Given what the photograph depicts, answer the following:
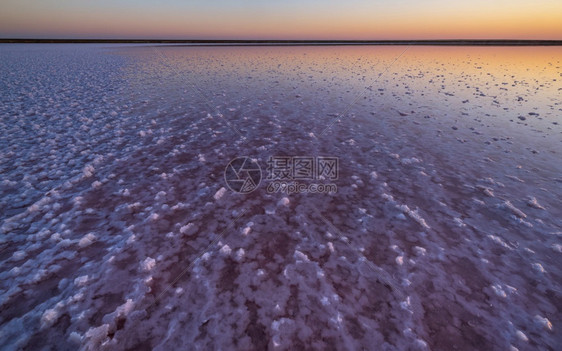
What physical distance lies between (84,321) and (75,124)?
8.74 metres

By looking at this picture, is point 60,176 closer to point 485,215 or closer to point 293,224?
point 293,224

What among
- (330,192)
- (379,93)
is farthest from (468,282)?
(379,93)

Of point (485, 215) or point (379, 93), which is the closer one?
point (485, 215)

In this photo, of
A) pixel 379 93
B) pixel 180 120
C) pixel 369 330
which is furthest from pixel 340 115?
pixel 369 330

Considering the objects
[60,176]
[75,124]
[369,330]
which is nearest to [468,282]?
[369,330]

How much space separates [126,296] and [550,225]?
22.0 feet

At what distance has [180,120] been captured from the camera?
10.1 m

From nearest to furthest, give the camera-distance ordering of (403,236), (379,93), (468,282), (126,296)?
(126,296) → (468,282) → (403,236) → (379,93)

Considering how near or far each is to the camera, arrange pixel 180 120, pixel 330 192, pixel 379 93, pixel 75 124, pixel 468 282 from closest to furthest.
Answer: pixel 468 282, pixel 330 192, pixel 75 124, pixel 180 120, pixel 379 93

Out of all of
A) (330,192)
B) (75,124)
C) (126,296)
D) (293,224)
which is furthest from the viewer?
(75,124)

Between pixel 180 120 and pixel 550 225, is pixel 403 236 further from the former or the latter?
pixel 180 120

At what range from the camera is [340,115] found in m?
11.0

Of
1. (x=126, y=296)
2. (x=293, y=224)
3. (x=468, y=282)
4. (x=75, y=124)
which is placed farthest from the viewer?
(x=75, y=124)

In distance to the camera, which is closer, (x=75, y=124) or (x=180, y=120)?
(x=75, y=124)
